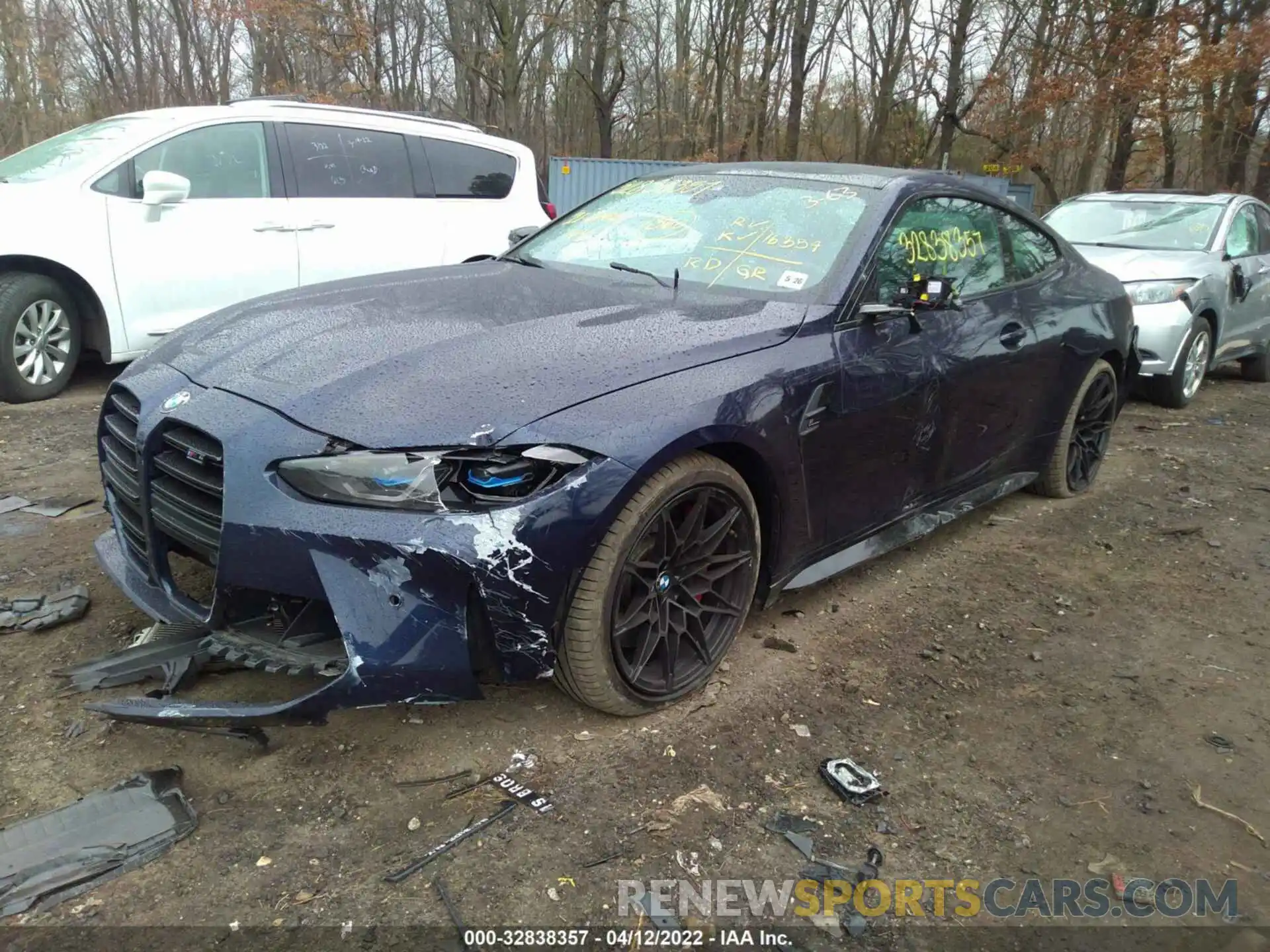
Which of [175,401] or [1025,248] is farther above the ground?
[1025,248]

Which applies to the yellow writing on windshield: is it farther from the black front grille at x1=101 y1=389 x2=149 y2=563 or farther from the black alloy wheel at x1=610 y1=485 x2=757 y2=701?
the black front grille at x1=101 y1=389 x2=149 y2=563

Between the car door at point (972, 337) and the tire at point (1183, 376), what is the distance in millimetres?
3773

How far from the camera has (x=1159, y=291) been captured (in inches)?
265

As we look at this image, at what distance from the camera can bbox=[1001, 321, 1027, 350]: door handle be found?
373 centimetres

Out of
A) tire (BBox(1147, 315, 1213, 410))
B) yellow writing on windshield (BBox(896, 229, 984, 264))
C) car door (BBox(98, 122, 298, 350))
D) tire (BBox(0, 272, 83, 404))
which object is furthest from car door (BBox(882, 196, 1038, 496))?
tire (BBox(0, 272, 83, 404))

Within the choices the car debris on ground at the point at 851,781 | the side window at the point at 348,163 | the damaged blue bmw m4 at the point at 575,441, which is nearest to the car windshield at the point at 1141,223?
the damaged blue bmw m4 at the point at 575,441

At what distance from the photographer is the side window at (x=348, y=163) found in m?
6.25

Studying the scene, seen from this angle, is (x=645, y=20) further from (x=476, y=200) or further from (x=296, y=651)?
(x=296, y=651)

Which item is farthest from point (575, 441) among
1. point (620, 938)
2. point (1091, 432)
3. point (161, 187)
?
point (161, 187)

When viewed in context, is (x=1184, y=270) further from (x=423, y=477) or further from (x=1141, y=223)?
(x=423, y=477)

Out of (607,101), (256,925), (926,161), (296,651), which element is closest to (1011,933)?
(256,925)

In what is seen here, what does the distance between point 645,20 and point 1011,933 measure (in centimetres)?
3202

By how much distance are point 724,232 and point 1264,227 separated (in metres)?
7.46

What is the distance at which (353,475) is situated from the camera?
2.19 m
